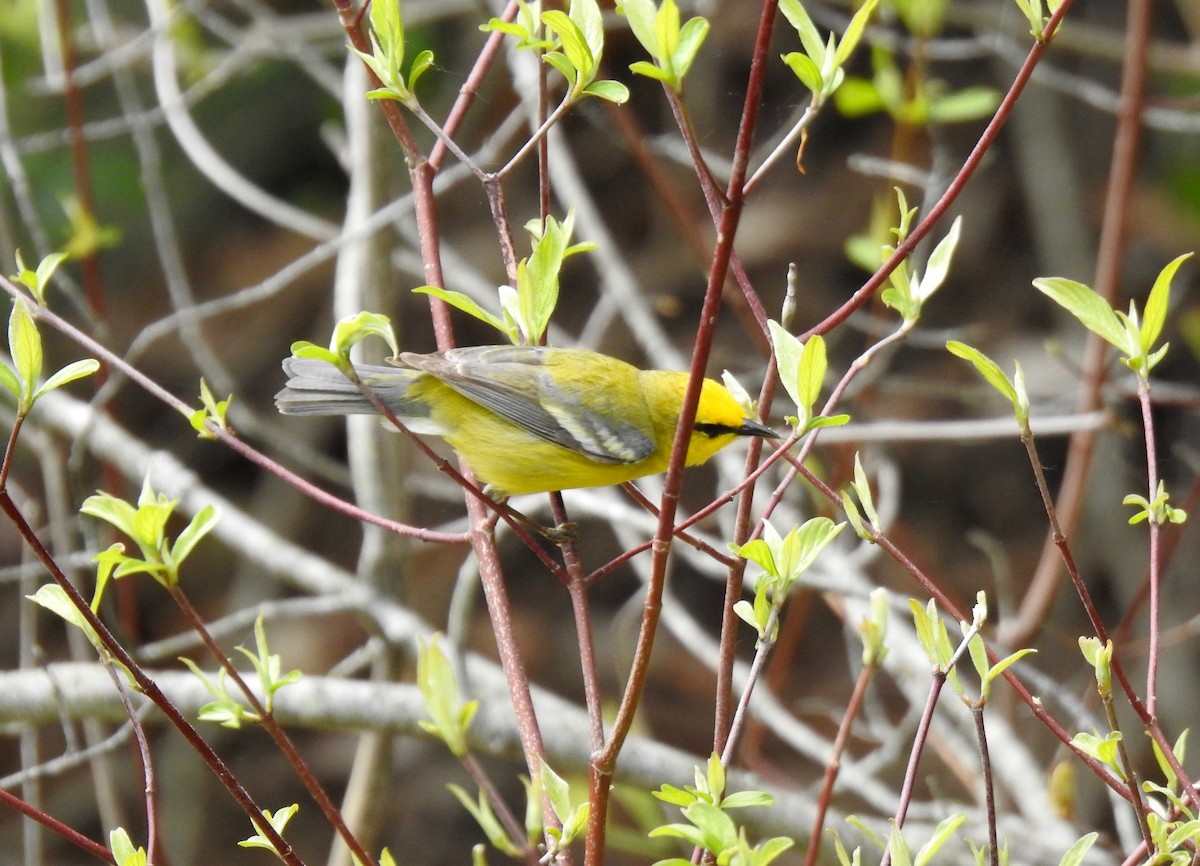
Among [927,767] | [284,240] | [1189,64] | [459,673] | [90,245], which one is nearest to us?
[459,673]

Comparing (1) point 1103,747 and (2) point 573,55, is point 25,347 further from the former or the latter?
(1) point 1103,747

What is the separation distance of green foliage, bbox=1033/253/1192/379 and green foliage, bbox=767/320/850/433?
25 cm

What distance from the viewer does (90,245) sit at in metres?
2.87

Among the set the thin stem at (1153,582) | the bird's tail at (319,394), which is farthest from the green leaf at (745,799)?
the bird's tail at (319,394)

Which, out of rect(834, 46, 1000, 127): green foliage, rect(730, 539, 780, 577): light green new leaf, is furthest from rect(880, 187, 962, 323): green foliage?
rect(834, 46, 1000, 127): green foliage

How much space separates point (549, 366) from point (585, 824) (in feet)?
4.22

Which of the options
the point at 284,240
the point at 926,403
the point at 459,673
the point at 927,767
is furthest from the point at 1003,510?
the point at 459,673

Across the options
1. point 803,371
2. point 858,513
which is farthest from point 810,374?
point 858,513

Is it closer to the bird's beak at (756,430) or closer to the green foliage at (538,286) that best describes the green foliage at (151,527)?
the green foliage at (538,286)

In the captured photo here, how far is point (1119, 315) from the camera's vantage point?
4.45ft

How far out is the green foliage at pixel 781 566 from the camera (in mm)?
1268

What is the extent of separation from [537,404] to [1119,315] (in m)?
1.25

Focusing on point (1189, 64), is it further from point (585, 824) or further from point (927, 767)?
point (585, 824)

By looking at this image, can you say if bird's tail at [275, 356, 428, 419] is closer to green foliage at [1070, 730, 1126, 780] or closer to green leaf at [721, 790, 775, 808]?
green leaf at [721, 790, 775, 808]
